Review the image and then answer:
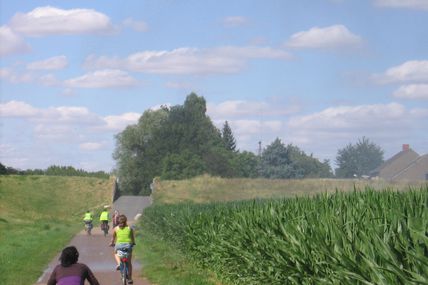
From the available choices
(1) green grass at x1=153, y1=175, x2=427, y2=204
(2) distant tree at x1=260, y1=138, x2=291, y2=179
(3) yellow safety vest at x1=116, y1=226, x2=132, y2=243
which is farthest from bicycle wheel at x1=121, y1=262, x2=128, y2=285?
(2) distant tree at x1=260, y1=138, x2=291, y2=179

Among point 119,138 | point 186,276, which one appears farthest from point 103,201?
point 186,276

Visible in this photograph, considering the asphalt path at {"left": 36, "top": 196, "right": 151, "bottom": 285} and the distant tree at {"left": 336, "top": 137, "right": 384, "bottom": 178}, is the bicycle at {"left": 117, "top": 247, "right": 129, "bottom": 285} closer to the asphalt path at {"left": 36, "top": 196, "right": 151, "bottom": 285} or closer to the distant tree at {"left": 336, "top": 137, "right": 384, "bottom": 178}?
the asphalt path at {"left": 36, "top": 196, "right": 151, "bottom": 285}

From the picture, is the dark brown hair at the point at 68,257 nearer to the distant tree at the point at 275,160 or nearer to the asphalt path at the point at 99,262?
Answer: the asphalt path at the point at 99,262

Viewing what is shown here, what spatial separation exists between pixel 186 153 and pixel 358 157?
95.6ft

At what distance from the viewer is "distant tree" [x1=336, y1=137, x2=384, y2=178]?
13038 centimetres

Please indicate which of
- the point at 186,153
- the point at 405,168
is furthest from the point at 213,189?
the point at 186,153

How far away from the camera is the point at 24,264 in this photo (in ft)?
91.5

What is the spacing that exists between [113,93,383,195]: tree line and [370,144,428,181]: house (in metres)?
24.3

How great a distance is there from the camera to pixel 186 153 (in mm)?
142250

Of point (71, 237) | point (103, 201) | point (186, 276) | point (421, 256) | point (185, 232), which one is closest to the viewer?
point (421, 256)

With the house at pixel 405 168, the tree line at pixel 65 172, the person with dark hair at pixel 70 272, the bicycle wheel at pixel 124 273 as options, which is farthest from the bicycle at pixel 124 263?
the tree line at pixel 65 172

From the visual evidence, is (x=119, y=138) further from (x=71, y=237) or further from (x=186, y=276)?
(x=186, y=276)

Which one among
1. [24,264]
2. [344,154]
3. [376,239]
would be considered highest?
[344,154]

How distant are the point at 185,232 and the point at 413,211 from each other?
2137 centimetres
